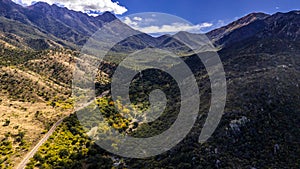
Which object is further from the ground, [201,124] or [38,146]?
[201,124]

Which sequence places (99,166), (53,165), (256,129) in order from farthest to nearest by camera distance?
(256,129), (99,166), (53,165)

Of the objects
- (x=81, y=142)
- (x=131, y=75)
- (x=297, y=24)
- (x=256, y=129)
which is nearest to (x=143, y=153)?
(x=81, y=142)

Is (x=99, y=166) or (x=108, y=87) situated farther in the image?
(x=108, y=87)

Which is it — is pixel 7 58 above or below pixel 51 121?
above

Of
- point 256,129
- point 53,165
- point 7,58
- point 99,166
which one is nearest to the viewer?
point 53,165

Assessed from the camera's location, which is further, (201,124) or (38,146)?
(201,124)

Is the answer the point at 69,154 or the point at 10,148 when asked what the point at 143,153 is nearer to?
the point at 69,154

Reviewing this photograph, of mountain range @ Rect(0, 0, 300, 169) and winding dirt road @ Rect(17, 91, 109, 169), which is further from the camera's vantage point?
mountain range @ Rect(0, 0, 300, 169)

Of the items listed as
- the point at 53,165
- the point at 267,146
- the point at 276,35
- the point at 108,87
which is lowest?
the point at 53,165

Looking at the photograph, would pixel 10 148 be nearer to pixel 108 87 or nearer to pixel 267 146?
pixel 267 146

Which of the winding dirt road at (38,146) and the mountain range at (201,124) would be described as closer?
the winding dirt road at (38,146)
